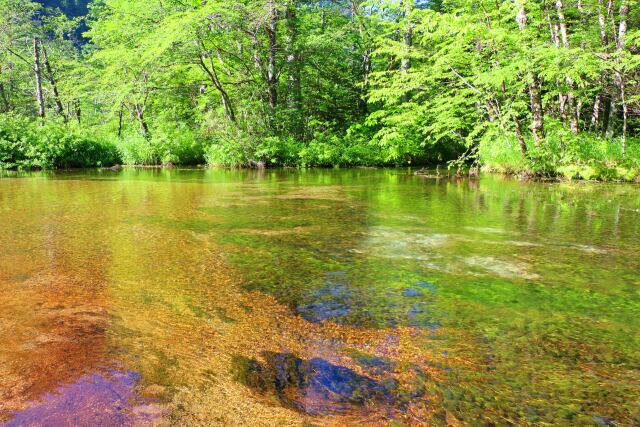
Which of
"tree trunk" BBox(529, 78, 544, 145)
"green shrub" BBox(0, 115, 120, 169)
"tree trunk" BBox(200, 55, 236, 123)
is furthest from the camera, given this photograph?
"tree trunk" BBox(200, 55, 236, 123)

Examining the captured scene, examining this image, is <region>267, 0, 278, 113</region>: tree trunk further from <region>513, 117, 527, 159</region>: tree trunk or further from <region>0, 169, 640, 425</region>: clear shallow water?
<region>0, 169, 640, 425</region>: clear shallow water

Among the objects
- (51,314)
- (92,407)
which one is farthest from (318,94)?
(92,407)

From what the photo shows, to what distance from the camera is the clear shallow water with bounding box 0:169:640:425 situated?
198 cm

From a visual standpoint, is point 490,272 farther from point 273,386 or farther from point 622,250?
point 273,386

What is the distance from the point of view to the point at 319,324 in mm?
2871

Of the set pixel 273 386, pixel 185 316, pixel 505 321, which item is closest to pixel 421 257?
pixel 505 321

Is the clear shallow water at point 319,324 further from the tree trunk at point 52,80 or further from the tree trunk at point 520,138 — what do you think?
the tree trunk at point 52,80

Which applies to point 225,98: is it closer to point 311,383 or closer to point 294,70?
point 294,70

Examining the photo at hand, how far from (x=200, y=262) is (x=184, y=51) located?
16.9 m

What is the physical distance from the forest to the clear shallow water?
9042 mm

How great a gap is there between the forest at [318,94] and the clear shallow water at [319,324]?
904 cm

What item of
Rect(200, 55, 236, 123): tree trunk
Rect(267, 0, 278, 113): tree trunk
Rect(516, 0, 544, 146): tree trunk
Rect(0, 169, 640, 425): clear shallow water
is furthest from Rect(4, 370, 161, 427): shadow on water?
Rect(267, 0, 278, 113): tree trunk

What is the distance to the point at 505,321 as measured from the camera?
2920 millimetres

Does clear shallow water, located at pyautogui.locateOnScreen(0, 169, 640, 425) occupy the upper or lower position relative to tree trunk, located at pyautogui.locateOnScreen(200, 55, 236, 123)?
lower
